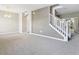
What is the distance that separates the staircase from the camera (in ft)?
4.19

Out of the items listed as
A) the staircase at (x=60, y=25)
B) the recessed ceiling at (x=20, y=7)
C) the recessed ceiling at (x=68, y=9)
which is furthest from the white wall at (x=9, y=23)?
the recessed ceiling at (x=68, y=9)

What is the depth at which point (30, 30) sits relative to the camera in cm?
133

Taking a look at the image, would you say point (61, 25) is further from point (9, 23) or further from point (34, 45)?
point (9, 23)

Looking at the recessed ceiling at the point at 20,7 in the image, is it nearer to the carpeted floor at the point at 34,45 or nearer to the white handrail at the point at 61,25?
the white handrail at the point at 61,25

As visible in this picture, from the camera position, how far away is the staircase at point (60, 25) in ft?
4.19

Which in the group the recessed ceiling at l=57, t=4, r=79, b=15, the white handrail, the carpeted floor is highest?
the recessed ceiling at l=57, t=4, r=79, b=15

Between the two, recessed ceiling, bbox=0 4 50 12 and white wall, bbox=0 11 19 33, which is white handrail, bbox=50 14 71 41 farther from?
white wall, bbox=0 11 19 33

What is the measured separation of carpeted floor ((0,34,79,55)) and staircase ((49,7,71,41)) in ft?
0.29

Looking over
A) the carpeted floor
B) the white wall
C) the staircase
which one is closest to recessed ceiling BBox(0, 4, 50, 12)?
the white wall

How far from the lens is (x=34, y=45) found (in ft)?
4.23

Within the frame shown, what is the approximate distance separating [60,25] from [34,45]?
1.29ft
